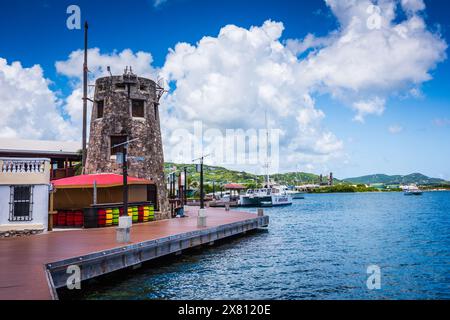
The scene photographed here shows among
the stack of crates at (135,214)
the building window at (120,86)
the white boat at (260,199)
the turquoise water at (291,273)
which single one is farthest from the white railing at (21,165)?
the white boat at (260,199)

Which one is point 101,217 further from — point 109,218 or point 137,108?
point 137,108

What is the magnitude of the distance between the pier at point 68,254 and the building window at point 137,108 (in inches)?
458

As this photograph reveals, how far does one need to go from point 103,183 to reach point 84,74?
15.3m

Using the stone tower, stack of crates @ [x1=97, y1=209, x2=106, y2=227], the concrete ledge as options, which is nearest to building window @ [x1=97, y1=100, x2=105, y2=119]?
the stone tower

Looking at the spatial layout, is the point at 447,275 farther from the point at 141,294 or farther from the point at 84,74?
the point at 84,74

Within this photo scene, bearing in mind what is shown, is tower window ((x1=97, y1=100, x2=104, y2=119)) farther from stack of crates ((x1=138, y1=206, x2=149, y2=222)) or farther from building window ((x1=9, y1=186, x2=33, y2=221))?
building window ((x1=9, y1=186, x2=33, y2=221))

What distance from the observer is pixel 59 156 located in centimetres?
4206

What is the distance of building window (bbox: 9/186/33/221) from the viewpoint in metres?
22.3

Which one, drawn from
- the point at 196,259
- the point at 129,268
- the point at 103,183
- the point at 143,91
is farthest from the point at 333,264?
the point at 143,91

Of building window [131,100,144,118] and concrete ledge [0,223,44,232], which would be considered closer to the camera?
concrete ledge [0,223,44,232]

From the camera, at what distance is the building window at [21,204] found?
22297 mm

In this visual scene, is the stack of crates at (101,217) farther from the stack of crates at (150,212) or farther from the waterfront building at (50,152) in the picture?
the waterfront building at (50,152)

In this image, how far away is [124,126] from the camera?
3297 cm

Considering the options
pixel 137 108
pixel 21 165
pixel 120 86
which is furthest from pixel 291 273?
pixel 120 86
